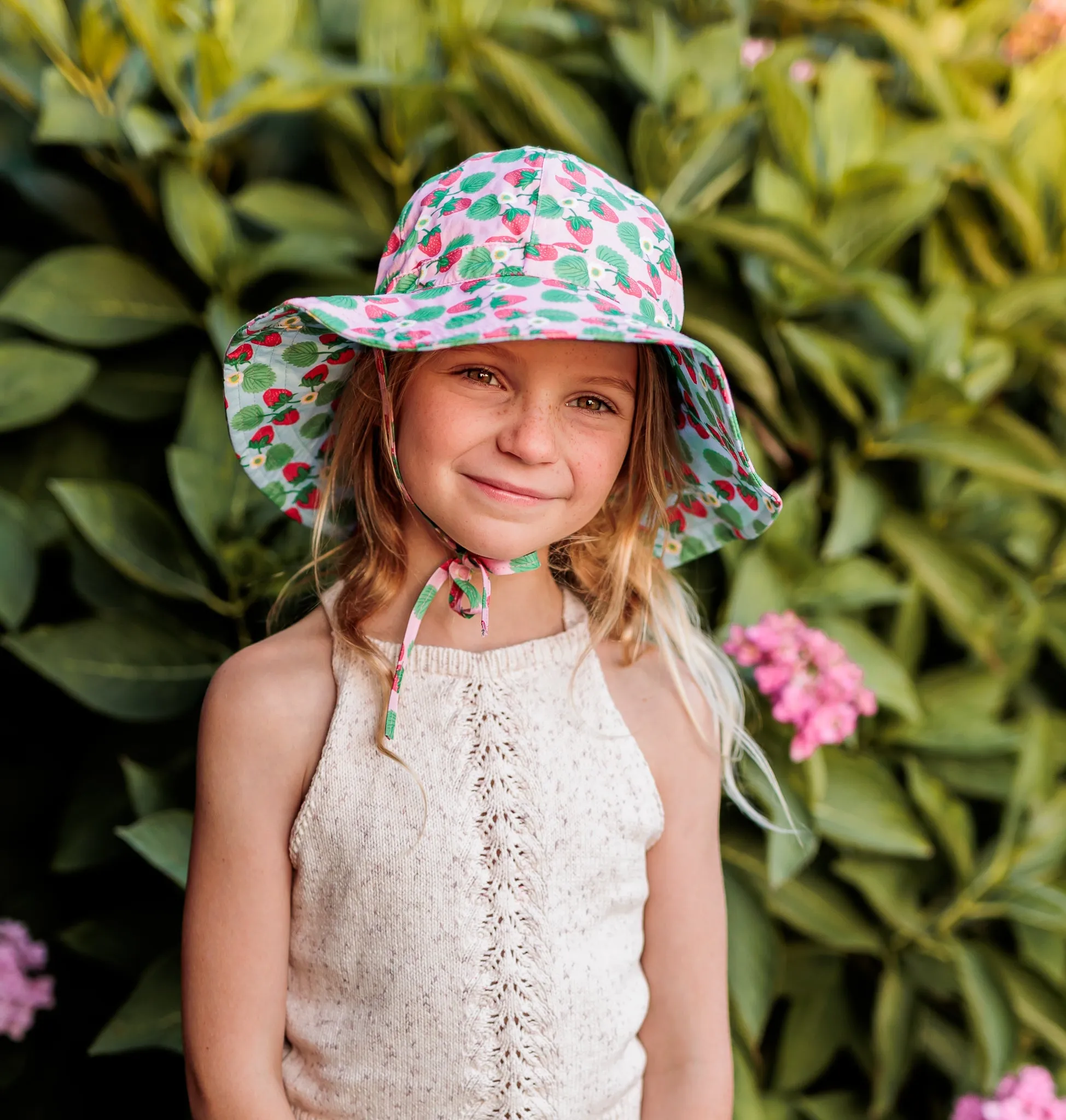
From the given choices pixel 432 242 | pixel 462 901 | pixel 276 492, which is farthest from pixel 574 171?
pixel 462 901

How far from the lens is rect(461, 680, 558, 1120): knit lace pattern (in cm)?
112

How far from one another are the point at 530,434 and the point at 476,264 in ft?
0.54

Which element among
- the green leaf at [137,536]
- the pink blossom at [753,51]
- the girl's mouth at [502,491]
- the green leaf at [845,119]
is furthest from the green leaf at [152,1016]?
the pink blossom at [753,51]

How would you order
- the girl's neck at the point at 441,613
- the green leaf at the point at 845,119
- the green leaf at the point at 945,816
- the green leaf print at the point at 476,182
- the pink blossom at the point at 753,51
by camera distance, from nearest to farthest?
the green leaf print at the point at 476,182
the girl's neck at the point at 441,613
the green leaf at the point at 945,816
the green leaf at the point at 845,119
the pink blossom at the point at 753,51

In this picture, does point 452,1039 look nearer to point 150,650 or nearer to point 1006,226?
point 150,650

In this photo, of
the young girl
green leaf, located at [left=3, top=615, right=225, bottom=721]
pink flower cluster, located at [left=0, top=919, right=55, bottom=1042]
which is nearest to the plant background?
green leaf, located at [left=3, top=615, right=225, bottom=721]

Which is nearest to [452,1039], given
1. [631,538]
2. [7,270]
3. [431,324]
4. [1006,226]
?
[631,538]

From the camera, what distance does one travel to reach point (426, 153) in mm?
1945

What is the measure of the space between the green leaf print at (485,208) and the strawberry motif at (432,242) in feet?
0.12

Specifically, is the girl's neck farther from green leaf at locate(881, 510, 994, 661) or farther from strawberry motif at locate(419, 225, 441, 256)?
green leaf at locate(881, 510, 994, 661)

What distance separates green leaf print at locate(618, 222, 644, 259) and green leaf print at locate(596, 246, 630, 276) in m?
0.02

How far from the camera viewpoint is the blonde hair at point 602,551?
3.81ft

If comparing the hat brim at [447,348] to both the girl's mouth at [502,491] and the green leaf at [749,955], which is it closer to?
the girl's mouth at [502,491]

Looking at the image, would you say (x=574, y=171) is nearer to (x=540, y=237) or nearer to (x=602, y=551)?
(x=540, y=237)
